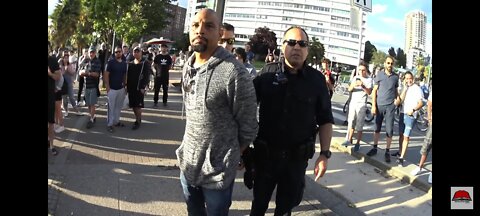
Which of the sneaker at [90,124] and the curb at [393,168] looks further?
the sneaker at [90,124]

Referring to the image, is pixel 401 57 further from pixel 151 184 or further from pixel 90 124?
pixel 151 184

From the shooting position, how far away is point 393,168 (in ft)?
20.0

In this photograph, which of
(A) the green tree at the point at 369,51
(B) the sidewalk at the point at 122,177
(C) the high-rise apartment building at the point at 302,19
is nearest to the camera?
(B) the sidewalk at the point at 122,177

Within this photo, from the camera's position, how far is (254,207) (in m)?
3.29

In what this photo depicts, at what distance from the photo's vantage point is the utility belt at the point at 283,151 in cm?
304

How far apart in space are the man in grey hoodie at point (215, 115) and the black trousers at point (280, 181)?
628 millimetres

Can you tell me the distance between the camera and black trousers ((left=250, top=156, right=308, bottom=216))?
3105 millimetres

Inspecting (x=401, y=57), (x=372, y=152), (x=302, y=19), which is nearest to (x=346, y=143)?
(x=372, y=152)

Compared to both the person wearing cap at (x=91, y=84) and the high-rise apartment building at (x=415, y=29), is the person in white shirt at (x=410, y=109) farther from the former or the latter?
the high-rise apartment building at (x=415, y=29)

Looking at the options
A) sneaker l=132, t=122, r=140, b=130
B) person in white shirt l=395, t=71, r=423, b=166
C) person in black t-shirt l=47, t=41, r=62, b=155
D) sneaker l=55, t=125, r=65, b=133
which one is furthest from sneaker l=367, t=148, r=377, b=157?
sneaker l=55, t=125, r=65, b=133

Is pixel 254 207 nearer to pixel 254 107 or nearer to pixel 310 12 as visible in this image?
pixel 254 107

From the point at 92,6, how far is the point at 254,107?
15045 millimetres

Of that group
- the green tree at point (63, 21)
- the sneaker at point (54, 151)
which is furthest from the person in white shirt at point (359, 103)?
the green tree at point (63, 21)
